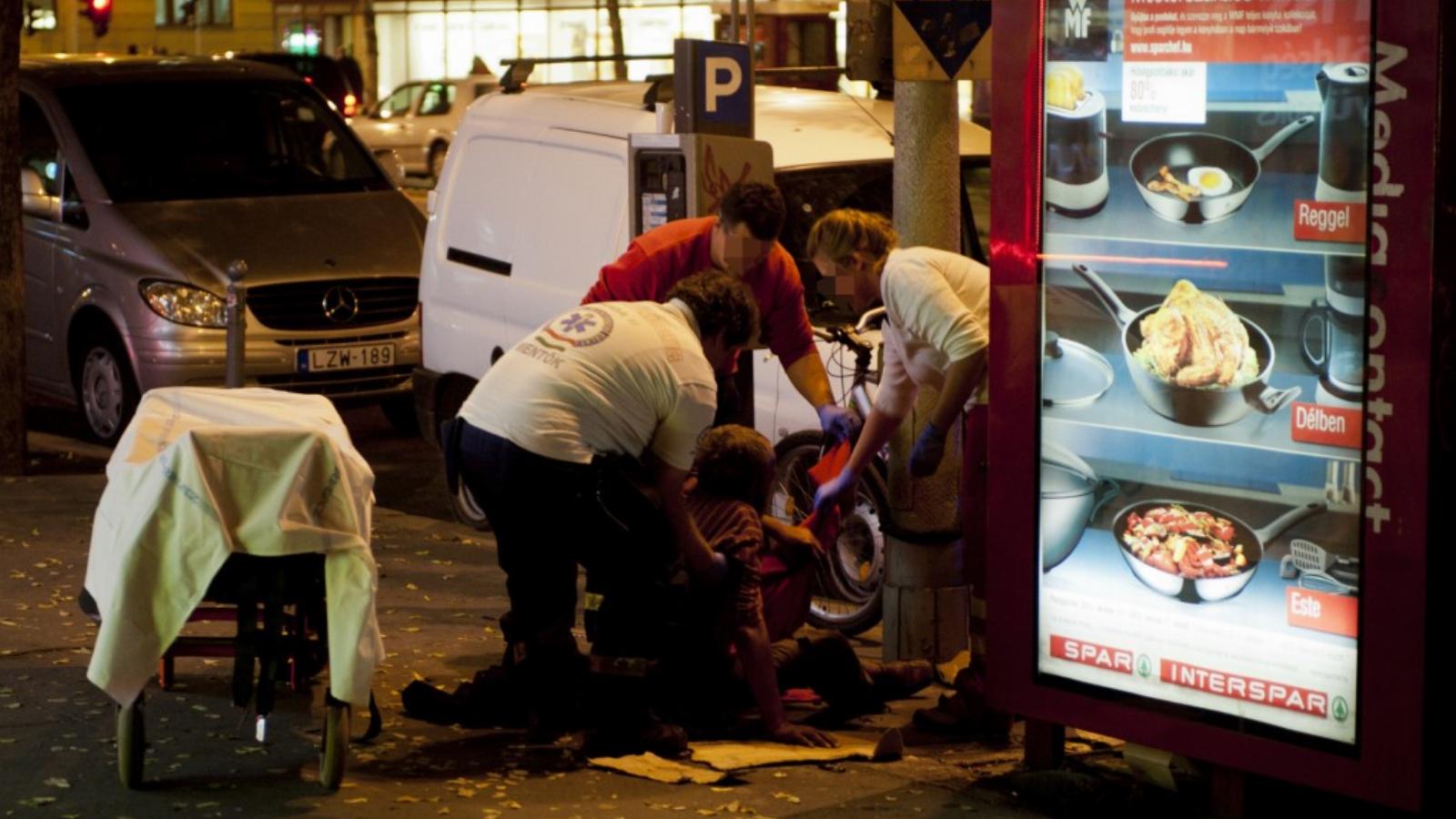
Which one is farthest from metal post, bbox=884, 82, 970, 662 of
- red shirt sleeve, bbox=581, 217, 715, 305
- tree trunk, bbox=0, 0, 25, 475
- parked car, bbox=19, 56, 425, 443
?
tree trunk, bbox=0, 0, 25, 475

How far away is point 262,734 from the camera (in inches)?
256

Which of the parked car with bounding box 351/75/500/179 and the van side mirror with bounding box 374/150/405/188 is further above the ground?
the van side mirror with bounding box 374/150/405/188

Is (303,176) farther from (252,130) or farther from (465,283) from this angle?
(465,283)

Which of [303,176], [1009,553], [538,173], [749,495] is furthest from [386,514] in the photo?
[1009,553]

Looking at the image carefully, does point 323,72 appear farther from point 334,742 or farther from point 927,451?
point 334,742

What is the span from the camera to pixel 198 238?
494 inches

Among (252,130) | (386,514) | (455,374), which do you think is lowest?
(386,514)

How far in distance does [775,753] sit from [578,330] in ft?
4.38

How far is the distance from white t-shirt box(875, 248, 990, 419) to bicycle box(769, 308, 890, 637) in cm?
96

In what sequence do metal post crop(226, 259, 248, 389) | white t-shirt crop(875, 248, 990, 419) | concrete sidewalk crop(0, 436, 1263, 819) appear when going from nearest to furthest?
1. concrete sidewalk crop(0, 436, 1263, 819)
2. white t-shirt crop(875, 248, 990, 419)
3. metal post crop(226, 259, 248, 389)

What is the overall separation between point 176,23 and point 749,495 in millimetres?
47007

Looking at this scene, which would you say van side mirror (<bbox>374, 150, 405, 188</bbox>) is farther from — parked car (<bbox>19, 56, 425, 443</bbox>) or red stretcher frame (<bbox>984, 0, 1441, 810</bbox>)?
red stretcher frame (<bbox>984, 0, 1441, 810</bbox>)

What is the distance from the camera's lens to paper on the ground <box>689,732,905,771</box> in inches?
256

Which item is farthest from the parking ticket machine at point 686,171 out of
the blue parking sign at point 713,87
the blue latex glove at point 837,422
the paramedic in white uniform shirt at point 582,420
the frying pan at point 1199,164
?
the frying pan at point 1199,164
